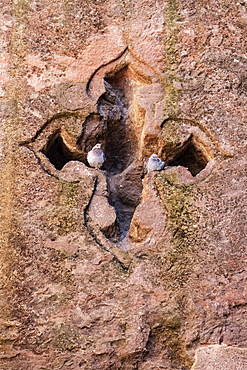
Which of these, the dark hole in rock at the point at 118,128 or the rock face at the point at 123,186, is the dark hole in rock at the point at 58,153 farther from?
the dark hole in rock at the point at 118,128

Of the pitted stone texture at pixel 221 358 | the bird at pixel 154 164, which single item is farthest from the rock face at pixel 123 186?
the bird at pixel 154 164

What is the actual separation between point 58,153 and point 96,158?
36 centimetres

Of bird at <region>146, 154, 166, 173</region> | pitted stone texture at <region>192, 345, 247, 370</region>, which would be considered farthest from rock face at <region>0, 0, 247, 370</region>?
bird at <region>146, 154, 166, 173</region>

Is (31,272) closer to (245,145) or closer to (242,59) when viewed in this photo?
(245,145)

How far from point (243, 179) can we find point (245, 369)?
1.48 m

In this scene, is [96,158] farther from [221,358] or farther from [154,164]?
[221,358]

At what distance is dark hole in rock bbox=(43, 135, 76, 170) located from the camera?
18.3ft

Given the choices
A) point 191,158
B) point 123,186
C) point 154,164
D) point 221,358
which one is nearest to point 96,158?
point 123,186

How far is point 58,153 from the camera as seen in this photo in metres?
5.70

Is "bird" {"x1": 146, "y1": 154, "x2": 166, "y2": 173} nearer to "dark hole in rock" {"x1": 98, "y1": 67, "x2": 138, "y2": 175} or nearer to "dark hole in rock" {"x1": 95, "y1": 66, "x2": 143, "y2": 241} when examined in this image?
"dark hole in rock" {"x1": 95, "y1": 66, "x2": 143, "y2": 241}

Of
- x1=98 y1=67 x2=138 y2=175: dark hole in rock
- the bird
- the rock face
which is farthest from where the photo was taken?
x1=98 y1=67 x2=138 y2=175: dark hole in rock

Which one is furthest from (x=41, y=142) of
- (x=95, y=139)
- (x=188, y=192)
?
(x=188, y=192)

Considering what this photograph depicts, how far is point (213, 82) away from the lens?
5.73 m

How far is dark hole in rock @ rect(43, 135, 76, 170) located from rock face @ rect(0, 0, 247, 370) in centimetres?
1
